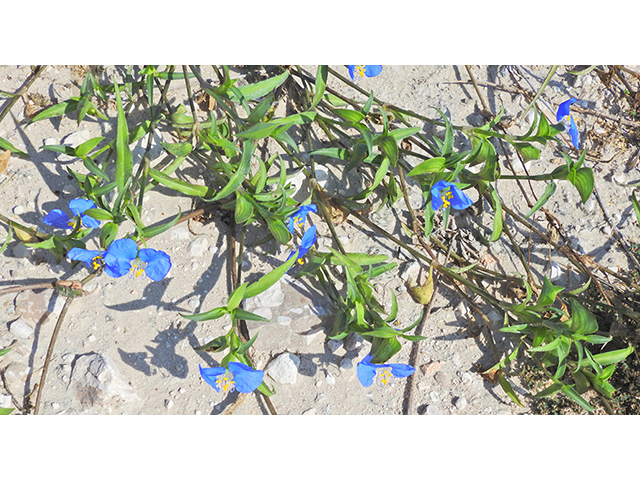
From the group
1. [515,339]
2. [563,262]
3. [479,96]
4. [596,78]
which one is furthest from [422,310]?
[596,78]

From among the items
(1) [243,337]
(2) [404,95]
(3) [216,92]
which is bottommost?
(1) [243,337]

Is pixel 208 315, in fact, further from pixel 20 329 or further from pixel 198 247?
pixel 20 329

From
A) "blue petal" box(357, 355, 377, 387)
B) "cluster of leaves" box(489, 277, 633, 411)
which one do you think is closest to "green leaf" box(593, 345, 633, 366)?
"cluster of leaves" box(489, 277, 633, 411)

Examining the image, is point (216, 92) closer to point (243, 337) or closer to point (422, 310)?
point (243, 337)

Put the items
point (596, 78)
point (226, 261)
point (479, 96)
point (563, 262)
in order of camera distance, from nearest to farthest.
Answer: point (226, 261) < point (563, 262) < point (479, 96) < point (596, 78)

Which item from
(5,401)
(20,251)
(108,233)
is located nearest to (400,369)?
(108,233)

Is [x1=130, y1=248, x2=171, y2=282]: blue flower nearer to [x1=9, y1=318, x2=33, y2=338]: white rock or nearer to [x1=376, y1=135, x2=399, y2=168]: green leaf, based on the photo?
[x1=9, y1=318, x2=33, y2=338]: white rock

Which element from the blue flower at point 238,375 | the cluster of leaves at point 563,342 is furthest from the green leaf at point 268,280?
the cluster of leaves at point 563,342
